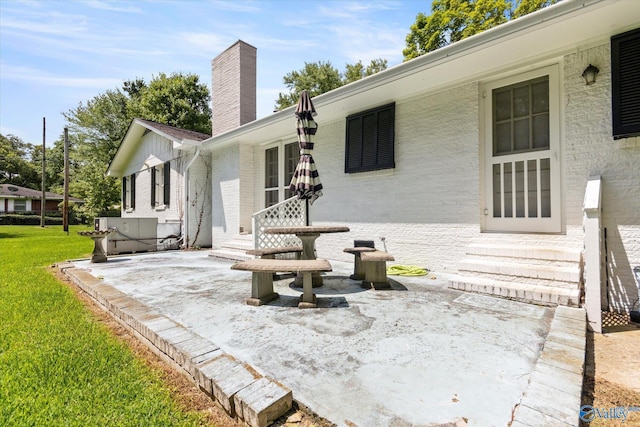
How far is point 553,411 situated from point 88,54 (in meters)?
12.1

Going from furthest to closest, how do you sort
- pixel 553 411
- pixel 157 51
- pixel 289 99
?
pixel 289 99
pixel 157 51
pixel 553 411

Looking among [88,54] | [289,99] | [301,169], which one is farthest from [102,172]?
[301,169]

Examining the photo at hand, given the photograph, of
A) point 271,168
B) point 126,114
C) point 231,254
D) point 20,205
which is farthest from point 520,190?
point 20,205

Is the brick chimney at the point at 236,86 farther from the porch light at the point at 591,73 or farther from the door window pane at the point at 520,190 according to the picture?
the porch light at the point at 591,73

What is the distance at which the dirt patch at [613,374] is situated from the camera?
1640 millimetres

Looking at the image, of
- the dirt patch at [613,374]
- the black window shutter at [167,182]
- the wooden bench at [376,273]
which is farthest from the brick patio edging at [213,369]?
the black window shutter at [167,182]

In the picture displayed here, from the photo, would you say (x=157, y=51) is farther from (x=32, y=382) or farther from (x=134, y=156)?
(x=32, y=382)

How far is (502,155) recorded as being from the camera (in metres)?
4.36

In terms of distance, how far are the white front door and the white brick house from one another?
0.01 m

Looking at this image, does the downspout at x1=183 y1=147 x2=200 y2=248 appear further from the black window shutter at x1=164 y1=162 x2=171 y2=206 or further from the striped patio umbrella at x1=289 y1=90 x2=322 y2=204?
the striped patio umbrella at x1=289 y1=90 x2=322 y2=204

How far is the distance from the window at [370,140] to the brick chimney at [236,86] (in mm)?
5024

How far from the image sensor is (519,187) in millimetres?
4234

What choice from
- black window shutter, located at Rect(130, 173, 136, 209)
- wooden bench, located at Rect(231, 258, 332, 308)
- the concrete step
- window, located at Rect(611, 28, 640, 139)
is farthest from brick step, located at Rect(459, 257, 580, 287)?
black window shutter, located at Rect(130, 173, 136, 209)

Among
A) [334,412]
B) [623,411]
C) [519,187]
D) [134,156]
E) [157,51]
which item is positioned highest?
[157,51]
